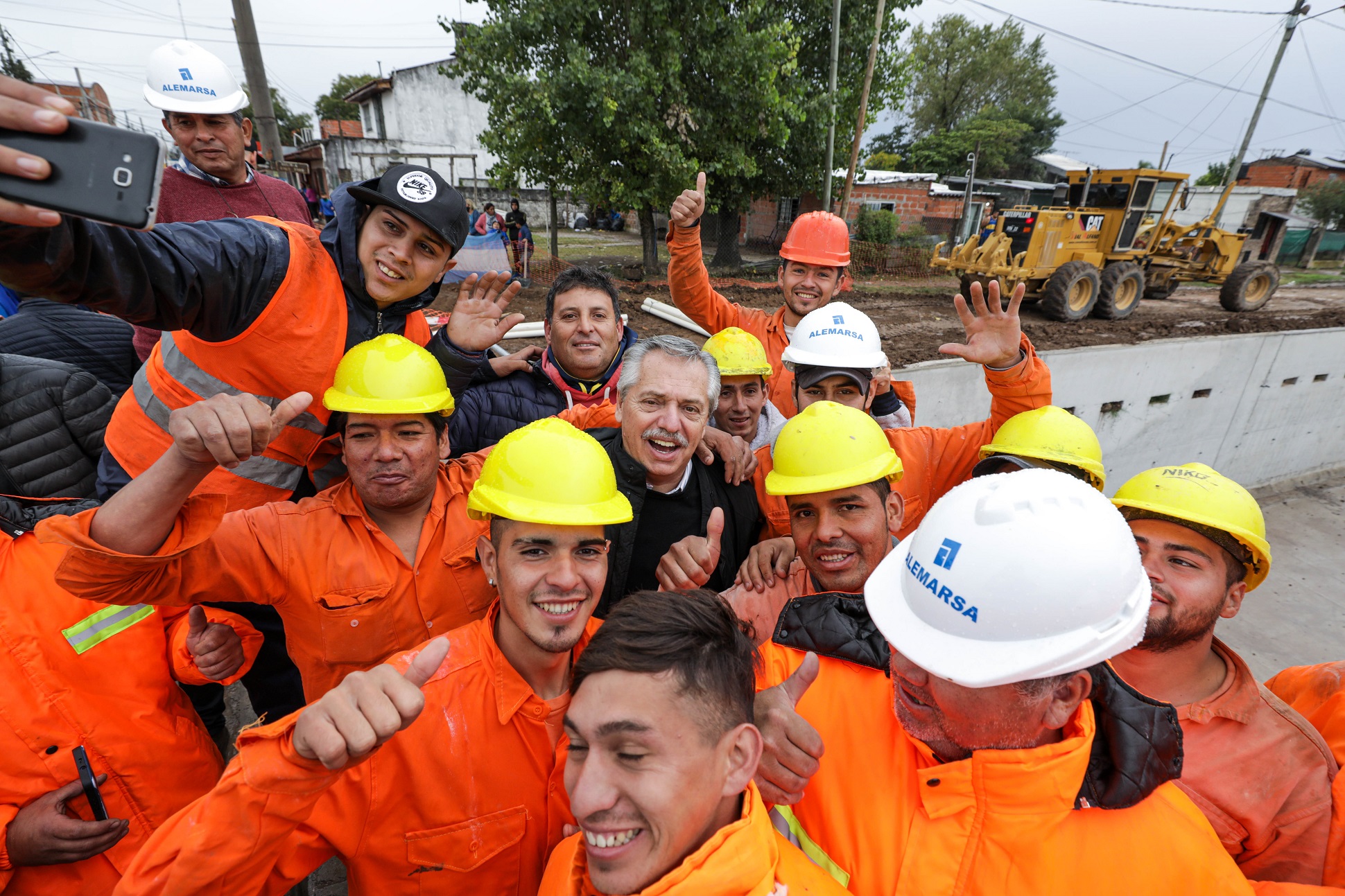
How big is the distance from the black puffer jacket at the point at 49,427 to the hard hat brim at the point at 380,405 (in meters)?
0.87

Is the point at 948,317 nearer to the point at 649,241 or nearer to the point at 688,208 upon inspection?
the point at 649,241

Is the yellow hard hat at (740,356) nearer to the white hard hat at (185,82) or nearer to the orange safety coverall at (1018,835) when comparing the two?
the orange safety coverall at (1018,835)

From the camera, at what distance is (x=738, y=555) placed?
9.32 ft

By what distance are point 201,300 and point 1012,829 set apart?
2.58 metres

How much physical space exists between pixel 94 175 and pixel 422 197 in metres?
1.30

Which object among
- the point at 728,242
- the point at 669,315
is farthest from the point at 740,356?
the point at 728,242

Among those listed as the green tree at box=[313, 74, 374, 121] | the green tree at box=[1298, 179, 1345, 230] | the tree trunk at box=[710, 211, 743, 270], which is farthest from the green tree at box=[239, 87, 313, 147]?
the green tree at box=[1298, 179, 1345, 230]

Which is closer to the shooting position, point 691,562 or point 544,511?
point 544,511

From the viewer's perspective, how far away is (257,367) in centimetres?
220

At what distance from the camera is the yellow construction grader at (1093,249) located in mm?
13742

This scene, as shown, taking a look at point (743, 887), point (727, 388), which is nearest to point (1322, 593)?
point (727, 388)

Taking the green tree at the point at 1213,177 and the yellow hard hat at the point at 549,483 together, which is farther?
the green tree at the point at 1213,177

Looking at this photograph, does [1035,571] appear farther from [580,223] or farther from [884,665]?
[580,223]

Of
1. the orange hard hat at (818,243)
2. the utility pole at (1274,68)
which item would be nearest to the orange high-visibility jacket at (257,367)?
the orange hard hat at (818,243)
